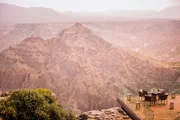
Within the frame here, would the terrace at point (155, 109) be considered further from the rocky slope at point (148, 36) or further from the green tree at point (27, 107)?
the rocky slope at point (148, 36)

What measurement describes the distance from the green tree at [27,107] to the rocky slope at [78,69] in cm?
2389

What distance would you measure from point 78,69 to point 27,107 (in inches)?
1369

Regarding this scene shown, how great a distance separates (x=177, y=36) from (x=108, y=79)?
75.7ft

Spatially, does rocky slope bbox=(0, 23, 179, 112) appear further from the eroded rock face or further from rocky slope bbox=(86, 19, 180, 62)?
the eroded rock face

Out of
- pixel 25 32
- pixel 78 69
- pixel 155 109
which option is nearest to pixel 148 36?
pixel 78 69

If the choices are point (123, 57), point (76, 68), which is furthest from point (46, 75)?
point (123, 57)

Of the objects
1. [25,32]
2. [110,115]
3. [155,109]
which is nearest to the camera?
[155,109]

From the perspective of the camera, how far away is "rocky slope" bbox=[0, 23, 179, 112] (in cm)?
4372

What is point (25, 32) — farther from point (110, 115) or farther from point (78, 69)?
point (110, 115)

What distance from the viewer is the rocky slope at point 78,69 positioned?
4372cm

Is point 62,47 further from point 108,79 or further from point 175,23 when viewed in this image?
point 175,23

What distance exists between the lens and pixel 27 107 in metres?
15.5

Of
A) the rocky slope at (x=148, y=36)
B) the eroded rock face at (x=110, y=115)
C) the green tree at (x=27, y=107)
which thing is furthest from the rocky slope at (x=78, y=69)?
the green tree at (x=27, y=107)

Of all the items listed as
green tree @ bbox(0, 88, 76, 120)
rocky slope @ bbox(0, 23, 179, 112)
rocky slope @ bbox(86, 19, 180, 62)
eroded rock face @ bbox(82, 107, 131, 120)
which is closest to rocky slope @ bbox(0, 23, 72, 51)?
rocky slope @ bbox(86, 19, 180, 62)
